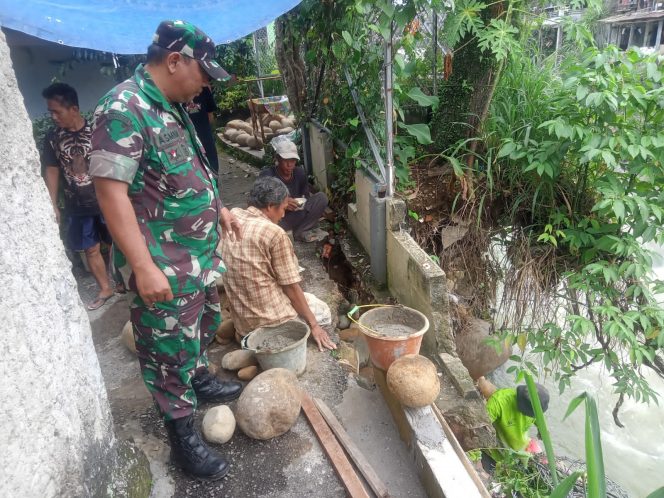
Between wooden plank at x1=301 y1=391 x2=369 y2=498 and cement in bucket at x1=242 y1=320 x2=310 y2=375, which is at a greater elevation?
cement in bucket at x1=242 y1=320 x2=310 y2=375

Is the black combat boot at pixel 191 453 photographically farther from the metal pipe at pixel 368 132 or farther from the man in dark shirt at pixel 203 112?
the man in dark shirt at pixel 203 112

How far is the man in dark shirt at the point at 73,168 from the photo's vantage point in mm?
3463

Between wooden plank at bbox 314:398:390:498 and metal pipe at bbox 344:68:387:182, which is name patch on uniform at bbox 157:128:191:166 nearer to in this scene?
wooden plank at bbox 314:398:390:498

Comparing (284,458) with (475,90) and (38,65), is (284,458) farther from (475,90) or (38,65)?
(38,65)

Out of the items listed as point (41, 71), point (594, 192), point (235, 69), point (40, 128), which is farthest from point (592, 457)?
point (235, 69)

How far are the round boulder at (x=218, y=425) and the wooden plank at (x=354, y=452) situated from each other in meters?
0.52

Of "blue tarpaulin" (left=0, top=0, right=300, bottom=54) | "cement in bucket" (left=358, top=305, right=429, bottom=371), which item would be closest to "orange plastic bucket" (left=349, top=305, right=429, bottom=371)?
"cement in bucket" (left=358, top=305, right=429, bottom=371)

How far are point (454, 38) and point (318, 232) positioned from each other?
2.36 meters

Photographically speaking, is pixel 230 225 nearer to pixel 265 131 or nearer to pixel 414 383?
pixel 414 383

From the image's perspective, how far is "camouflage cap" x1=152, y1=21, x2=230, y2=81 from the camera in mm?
1832

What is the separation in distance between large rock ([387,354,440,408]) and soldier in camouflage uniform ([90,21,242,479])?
0.96m

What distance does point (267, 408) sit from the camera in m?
2.42

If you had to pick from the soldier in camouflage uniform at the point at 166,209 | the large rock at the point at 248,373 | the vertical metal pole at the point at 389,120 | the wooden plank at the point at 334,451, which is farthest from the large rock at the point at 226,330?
the vertical metal pole at the point at 389,120

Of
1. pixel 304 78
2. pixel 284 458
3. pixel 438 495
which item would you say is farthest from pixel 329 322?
pixel 304 78
